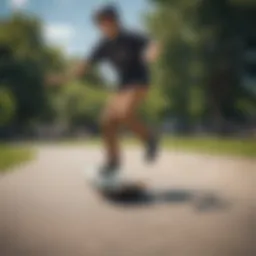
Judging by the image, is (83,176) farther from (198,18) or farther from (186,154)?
(198,18)

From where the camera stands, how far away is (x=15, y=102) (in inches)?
65.3

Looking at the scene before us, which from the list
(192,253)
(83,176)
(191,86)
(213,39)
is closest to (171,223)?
(192,253)

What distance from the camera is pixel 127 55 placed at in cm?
164

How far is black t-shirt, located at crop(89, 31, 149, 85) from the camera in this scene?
1.63m

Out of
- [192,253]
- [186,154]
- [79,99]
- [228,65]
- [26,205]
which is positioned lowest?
[192,253]

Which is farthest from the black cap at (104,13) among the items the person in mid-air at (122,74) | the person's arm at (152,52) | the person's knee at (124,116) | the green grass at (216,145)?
the green grass at (216,145)

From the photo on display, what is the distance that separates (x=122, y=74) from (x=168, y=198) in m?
0.36

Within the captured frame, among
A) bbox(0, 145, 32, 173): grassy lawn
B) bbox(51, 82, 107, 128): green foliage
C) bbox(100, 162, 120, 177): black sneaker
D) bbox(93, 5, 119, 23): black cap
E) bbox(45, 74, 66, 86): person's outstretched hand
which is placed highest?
bbox(93, 5, 119, 23): black cap

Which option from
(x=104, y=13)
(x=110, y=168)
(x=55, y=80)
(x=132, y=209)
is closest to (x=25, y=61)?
(x=55, y=80)

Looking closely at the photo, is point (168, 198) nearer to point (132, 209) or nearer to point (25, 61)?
point (132, 209)

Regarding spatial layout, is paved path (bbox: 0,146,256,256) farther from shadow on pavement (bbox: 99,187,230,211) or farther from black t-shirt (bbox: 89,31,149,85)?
black t-shirt (bbox: 89,31,149,85)

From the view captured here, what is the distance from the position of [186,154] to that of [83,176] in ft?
0.94

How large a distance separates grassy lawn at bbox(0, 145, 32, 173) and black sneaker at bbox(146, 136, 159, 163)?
1.05 feet

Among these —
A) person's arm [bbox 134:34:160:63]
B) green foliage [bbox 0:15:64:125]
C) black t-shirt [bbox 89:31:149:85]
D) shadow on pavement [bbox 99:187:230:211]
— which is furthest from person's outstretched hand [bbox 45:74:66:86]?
shadow on pavement [bbox 99:187:230:211]
